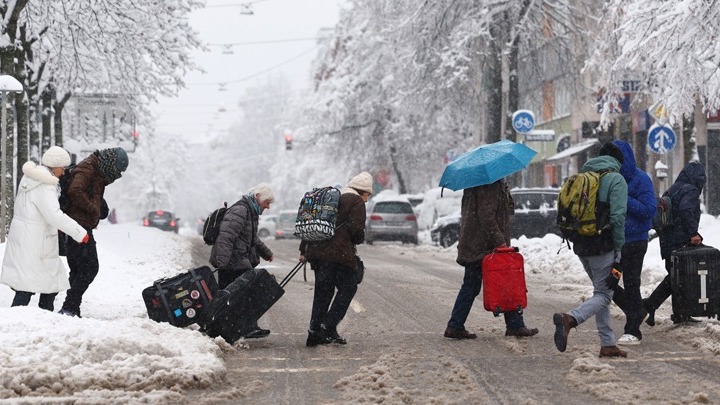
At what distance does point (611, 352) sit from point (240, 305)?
3.17 meters

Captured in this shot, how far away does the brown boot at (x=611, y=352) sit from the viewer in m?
9.63

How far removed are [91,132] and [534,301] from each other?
95.8 feet

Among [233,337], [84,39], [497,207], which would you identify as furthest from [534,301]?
[84,39]

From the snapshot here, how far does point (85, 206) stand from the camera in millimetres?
11719

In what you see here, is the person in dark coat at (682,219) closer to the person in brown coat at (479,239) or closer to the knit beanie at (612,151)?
the person in brown coat at (479,239)

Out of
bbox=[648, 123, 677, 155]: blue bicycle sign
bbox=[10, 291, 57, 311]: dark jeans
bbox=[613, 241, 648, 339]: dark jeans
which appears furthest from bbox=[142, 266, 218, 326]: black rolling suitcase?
bbox=[648, 123, 677, 155]: blue bicycle sign

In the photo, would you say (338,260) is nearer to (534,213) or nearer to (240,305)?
(240,305)

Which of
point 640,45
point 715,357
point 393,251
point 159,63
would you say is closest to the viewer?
point 715,357

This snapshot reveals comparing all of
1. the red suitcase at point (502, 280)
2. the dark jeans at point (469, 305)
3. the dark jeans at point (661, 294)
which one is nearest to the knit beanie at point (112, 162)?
the dark jeans at point (469, 305)

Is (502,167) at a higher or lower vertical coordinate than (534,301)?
higher

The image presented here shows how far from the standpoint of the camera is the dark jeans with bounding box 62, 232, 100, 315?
1171 cm

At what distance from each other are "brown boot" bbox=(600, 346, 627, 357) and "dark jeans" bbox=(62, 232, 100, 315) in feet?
16.0

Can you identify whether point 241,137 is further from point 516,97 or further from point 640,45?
point 640,45

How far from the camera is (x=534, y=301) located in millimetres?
15531
